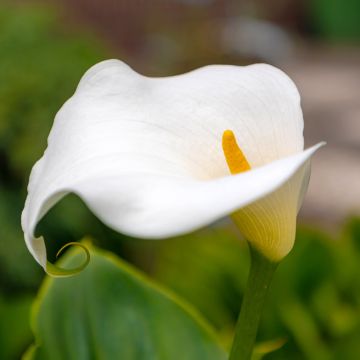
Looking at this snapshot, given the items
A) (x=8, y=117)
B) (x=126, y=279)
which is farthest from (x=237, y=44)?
(x=126, y=279)

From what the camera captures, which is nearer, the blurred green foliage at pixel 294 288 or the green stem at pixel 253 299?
the green stem at pixel 253 299

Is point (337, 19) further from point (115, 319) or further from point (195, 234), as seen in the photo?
point (115, 319)

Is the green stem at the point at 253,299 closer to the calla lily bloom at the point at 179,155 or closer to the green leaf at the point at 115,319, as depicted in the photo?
the calla lily bloom at the point at 179,155

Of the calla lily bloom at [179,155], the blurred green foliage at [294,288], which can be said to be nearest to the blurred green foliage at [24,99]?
the blurred green foliage at [294,288]

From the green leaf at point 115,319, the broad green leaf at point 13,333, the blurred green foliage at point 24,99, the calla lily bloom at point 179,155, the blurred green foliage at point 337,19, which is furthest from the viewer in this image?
the blurred green foliage at point 337,19

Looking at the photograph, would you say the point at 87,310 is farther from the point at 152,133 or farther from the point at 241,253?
the point at 241,253

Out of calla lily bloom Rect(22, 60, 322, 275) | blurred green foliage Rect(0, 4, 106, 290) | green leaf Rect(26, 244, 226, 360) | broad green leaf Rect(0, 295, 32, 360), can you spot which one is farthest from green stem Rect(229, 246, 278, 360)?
blurred green foliage Rect(0, 4, 106, 290)

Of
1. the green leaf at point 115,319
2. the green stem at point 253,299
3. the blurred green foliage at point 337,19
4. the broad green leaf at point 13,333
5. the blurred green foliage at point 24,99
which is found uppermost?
the green stem at point 253,299

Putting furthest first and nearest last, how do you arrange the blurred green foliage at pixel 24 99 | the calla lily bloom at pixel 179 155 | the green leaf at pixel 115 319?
the blurred green foliage at pixel 24 99 → the green leaf at pixel 115 319 → the calla lily bloom at pixel 179 155

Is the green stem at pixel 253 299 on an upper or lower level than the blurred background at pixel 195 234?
upper
